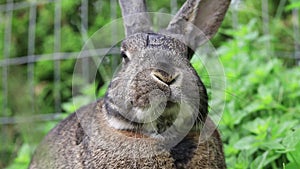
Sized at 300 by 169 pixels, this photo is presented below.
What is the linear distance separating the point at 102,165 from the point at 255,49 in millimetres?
2478

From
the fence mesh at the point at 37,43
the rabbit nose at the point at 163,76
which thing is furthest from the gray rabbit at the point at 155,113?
the fence mesh at the point at 37,43

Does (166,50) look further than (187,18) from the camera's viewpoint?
No

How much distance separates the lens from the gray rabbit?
2.75 m

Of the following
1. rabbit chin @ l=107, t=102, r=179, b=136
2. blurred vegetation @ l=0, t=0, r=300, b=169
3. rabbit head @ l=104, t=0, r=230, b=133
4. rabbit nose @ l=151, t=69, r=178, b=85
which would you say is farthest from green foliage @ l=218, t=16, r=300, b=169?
rabbit nose @ l=151, t=69, r=178, b=85

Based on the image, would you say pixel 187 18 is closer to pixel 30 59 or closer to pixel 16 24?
pixel 30 59

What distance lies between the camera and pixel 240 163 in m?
3.46

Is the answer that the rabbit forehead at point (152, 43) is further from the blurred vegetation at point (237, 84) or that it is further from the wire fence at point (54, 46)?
the wire fence at point (54, 46)

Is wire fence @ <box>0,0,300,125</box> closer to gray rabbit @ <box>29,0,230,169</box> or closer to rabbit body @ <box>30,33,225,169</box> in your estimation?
gray rabbit @ <box>29,0,230,169</box>

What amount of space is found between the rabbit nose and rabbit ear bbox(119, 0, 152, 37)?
78 centimetres

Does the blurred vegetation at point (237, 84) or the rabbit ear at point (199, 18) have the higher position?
the rabbit ear at point (199, 18)

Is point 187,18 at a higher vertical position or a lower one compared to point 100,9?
higher

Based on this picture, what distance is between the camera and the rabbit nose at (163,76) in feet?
8.73

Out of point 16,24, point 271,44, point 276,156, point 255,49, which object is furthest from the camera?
point 16,24

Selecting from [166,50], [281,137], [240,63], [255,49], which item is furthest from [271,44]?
[166,50]
